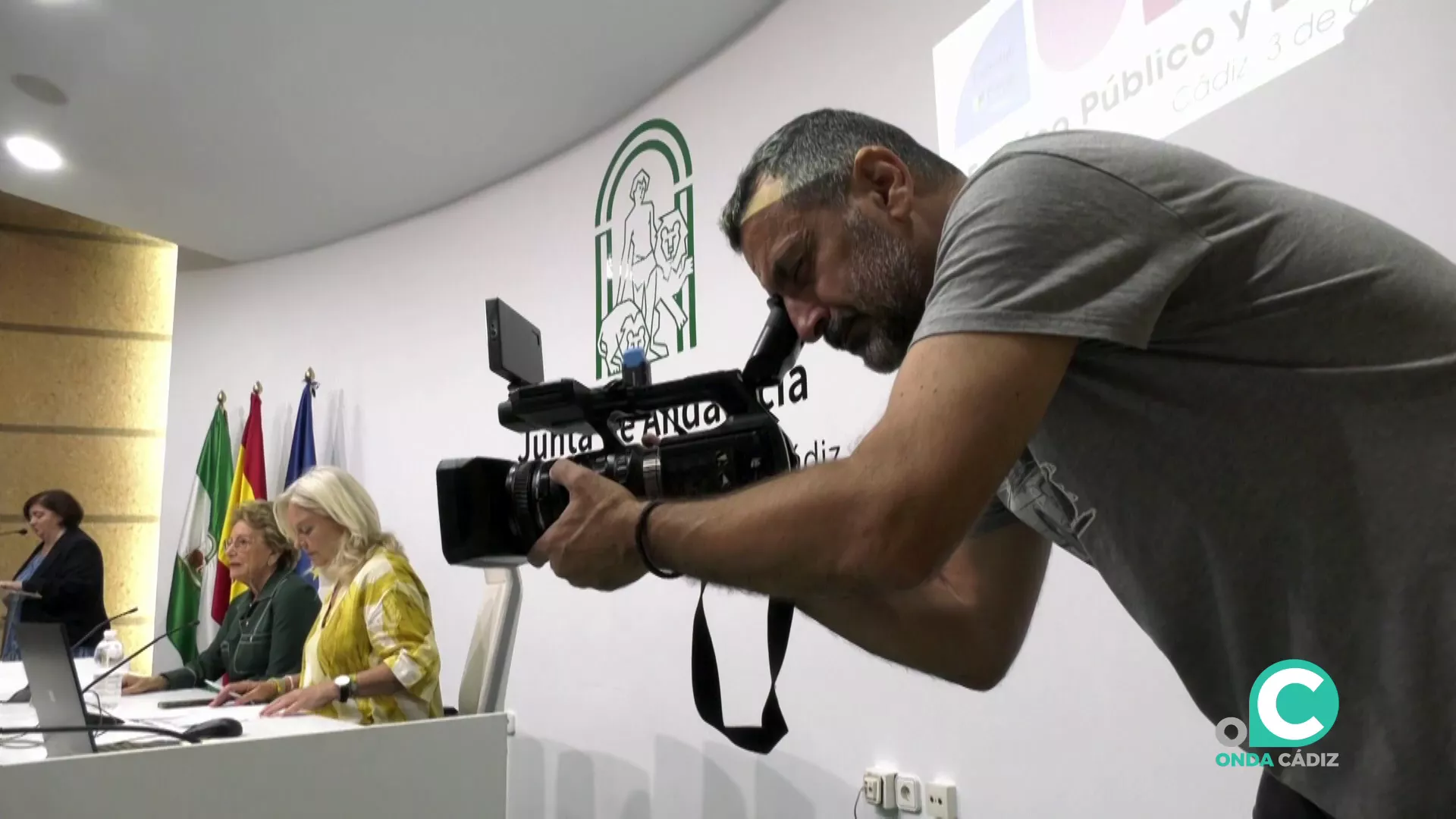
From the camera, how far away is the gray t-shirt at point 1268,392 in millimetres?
551

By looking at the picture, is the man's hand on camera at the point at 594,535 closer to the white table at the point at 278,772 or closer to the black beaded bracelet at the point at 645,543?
the black beaded bracelet at the point at 645,543

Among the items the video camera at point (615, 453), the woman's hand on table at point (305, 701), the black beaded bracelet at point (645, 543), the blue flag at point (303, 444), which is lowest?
the woman's hand on table at point (305, 701)

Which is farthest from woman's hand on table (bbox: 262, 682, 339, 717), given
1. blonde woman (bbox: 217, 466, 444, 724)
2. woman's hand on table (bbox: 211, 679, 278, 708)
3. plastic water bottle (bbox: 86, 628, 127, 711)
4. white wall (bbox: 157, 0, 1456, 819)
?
white wall (bbox: 157, 0, 1456, 819)

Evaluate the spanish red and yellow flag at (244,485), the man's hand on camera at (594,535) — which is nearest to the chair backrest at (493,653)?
the man's hand on camera at (594,535)

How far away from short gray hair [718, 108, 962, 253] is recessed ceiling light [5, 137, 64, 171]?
12.6 ft

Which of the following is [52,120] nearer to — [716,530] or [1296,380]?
[716,530]

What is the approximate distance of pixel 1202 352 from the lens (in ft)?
1.97

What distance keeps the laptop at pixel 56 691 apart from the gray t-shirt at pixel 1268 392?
5.05 feet

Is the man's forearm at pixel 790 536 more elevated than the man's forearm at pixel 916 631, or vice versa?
the man's forearm at pixel 790 536

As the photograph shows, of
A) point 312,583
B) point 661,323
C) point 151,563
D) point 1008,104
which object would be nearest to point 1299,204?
point 1008,104

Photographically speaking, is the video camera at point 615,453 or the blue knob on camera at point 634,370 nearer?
the video camera at point 615,453

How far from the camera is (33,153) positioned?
3445mm

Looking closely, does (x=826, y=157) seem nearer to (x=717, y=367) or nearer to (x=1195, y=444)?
(x=1195, y=444)

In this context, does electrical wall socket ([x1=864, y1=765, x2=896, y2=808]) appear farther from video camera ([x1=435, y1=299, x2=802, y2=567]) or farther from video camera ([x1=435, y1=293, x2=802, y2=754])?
video camera ([x1=435, y1=299, x2=802, y2=567])
